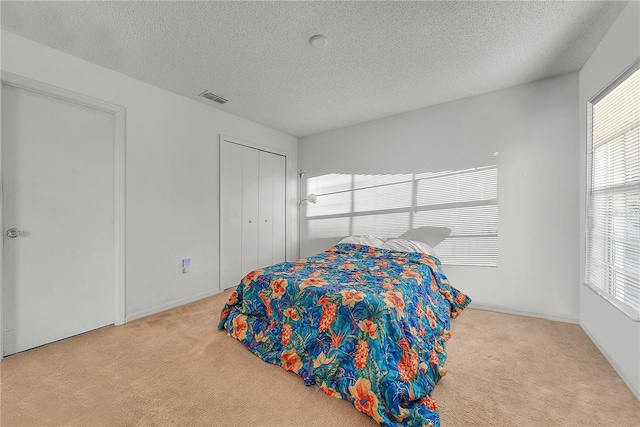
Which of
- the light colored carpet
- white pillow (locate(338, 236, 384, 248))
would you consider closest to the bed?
the light colored carpet

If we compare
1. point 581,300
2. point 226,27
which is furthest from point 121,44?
point 581,300

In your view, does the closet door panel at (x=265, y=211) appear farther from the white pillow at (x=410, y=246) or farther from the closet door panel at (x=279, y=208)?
the white pillow at (x=410, y=246)

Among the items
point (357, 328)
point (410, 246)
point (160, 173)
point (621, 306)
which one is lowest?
point (357, 328)

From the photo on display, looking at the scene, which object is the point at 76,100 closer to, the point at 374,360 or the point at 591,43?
the point at 374,360

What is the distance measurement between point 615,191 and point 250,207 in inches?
147

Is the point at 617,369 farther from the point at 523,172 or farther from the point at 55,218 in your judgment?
the point at 55,218

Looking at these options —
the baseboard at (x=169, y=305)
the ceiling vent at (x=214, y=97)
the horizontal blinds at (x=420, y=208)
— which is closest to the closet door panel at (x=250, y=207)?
the baseboard at (x=169, y=305)

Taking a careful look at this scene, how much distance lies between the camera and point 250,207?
389cm

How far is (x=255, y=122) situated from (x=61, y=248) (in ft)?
8.70

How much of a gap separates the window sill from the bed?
1.11 meters

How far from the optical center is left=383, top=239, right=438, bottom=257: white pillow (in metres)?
3.05

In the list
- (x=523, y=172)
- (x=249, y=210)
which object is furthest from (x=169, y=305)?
(x=523, y=172)

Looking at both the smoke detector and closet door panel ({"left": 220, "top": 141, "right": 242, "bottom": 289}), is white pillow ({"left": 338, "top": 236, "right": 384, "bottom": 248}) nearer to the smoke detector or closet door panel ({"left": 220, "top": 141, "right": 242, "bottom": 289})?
closet door panel ({"left": 220, "top": 141, "right": 242, "bottom": 289})

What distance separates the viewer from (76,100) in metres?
2.28
